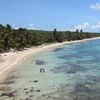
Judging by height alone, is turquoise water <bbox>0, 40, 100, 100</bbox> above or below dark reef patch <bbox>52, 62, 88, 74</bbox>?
above

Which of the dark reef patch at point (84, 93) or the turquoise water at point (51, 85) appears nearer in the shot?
the dark reef patch at point (84, 93)

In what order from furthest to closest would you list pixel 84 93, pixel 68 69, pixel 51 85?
pixel 68 69, pixel 51 85, pixel 84 93

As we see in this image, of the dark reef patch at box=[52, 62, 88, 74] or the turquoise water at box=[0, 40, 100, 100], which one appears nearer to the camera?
the turquoise water at box=[0, 40, 100, 100]

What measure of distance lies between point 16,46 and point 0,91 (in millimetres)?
63535

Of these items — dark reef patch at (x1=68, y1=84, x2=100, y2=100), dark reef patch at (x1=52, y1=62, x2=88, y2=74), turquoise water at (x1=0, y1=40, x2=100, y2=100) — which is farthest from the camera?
dark reef patch at (x1=52, y1=62, x2=88, y2=74)

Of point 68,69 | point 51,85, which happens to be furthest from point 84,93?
point 68,69

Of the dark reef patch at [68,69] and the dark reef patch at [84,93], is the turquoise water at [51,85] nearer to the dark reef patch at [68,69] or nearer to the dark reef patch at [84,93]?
the dark reef patch at [84,93]

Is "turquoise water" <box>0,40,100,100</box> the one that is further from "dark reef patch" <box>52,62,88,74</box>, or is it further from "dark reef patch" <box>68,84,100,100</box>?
"dark reef patch" <box>52,62,88,74</box>

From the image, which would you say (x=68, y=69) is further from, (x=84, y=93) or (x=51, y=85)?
(x=84, y=93)

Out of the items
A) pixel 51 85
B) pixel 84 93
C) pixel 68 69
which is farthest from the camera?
pixel 68 69

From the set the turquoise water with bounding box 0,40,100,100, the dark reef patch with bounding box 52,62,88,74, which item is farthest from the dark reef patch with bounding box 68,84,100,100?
the dark reef patch with bounding box 52,62,88,74

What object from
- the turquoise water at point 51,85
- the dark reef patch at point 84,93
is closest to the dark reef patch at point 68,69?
the turquoise water at point 51,85

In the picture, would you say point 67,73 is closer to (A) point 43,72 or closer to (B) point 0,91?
(A) point 43,72

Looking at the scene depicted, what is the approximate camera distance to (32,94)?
38.9m
